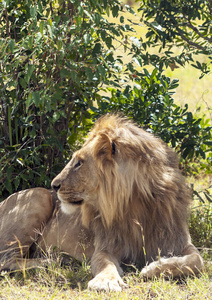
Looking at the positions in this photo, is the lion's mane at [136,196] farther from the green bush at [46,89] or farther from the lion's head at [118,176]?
the green bush at [46,89]

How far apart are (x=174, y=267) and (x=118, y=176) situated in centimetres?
70

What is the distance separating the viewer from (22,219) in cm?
402

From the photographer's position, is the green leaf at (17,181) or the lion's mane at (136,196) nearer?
the lion's mane at (136,196)

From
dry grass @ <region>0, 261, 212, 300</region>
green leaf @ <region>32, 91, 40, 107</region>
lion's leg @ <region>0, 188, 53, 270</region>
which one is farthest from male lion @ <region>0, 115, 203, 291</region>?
green leaf @ <region>32, 91, 40, 107</region>

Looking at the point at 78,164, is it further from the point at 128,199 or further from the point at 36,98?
the point at 36,98

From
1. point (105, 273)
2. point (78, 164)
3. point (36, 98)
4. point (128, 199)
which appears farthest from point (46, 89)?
point (105, 273)

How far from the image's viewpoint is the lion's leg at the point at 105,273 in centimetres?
290

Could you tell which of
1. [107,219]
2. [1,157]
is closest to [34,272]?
[107,219]

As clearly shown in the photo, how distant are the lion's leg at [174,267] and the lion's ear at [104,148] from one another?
0.78 meters

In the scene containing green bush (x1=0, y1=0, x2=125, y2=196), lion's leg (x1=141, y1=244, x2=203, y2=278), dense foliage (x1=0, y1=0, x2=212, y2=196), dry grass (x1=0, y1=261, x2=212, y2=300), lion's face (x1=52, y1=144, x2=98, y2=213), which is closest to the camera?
dry grass (x1=0, y1=261, x2=212, y2=300)

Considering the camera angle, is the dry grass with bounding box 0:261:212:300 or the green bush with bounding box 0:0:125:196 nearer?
the dry grass with bounding box 0:261:212:300

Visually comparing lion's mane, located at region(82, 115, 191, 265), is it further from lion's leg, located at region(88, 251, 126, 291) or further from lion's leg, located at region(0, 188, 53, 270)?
lion's leg, located at region(0, 188, 53, 270)

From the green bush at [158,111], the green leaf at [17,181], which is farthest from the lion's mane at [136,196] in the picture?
the green leaf at [17,181]

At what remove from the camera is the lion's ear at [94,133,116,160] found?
3.29 m
